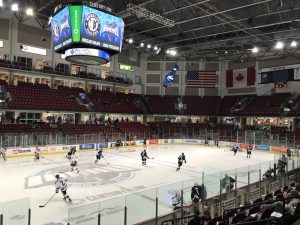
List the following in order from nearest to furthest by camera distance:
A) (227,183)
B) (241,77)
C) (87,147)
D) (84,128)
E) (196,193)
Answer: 1. (196,193)
2. (227,183)
3. (87,147)
4. (84,128)
5. (241,77)

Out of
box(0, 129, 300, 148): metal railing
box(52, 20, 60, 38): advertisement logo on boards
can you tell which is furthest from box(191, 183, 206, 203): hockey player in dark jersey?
box(0, 129, 300, 148): metal railing

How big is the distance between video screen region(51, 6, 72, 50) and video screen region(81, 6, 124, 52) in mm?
908

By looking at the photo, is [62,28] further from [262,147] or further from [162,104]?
[162,104]

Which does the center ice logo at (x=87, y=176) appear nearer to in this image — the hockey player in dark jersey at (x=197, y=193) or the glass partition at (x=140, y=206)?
the hockey player in dark jersey at (x=197, y=193)

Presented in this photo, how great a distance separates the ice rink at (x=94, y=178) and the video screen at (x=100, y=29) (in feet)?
25.5

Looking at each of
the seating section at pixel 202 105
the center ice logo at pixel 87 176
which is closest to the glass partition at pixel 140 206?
the center ice logo at pixel 87 176

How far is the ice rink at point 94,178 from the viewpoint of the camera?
10148 mm

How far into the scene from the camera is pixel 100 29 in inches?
606

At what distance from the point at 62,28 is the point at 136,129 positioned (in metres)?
22.2

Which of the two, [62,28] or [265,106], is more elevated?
[62,28]

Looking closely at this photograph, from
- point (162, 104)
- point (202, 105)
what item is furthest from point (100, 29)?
point (202, 105)

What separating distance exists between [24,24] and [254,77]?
103ft

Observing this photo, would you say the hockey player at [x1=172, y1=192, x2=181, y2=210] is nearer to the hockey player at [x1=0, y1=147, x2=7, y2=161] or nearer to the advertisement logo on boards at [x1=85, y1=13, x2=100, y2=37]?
the advertisement logo on boards at [x1=85, y1=13, x2=100, y2=37]

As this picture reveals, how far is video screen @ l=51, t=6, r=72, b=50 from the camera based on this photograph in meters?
15.0
